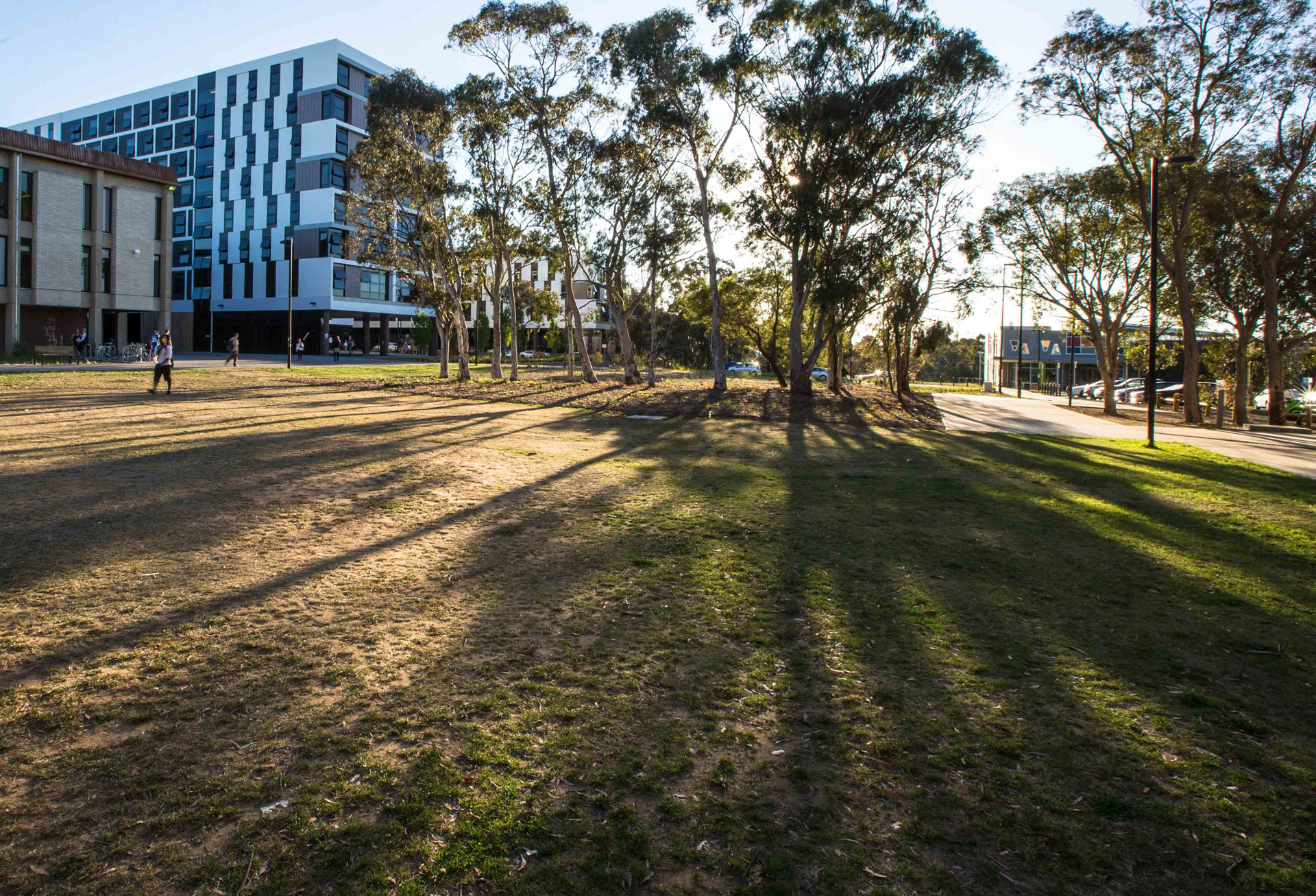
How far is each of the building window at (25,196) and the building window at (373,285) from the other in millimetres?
26867

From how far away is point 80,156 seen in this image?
44625 mm

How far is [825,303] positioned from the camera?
Result: 88.0 feet

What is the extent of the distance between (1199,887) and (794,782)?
1486 millimetres

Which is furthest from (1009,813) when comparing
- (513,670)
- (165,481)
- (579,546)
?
(165,481)

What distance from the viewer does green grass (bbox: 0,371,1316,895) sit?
2949 mm

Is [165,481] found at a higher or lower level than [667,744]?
higher

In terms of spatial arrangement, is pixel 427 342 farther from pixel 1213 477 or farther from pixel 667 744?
pixel 667 744

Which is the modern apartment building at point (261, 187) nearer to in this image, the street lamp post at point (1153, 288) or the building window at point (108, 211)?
the building window at point (108, 211)

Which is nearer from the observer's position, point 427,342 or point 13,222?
point 13,222

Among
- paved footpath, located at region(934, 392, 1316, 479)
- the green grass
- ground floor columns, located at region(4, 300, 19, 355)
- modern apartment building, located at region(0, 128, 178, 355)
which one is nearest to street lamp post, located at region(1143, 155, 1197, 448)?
paved footpath, located at region(934, 392, 1316, 479)

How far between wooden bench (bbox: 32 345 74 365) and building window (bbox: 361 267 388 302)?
30.4 m

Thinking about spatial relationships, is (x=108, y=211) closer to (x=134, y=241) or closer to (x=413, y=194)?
(x=134, y=241)

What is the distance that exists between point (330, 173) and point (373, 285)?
9.78 metres

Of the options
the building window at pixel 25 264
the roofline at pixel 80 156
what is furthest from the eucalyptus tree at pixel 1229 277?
the building window at pixel 25 264
